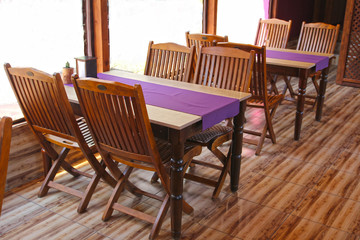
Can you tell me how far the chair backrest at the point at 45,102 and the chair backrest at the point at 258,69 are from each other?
1.72m

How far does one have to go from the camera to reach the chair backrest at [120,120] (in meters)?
2.33

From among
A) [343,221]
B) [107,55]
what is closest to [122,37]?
[107,55]

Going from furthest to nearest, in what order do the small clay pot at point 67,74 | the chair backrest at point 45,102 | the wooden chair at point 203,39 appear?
the wooden chair at point 203,39 < the small clay pot at point 67,74 < the chair backrest at point 45,102

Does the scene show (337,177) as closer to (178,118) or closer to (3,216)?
(178,118)

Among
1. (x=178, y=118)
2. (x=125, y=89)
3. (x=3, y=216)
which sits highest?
(x=125, y=89)

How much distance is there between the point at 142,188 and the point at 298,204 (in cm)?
122

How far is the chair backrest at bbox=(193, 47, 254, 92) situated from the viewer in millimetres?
3309

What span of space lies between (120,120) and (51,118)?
0.67 metres

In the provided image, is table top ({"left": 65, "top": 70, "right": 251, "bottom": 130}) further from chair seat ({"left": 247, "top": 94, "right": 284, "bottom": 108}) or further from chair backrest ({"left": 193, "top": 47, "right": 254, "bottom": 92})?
chair seat ({"left": 247, "top": 94, "right": 284, "bottom": 108})

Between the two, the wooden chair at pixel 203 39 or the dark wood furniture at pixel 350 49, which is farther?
the dark wood furniture at pixel 350 49

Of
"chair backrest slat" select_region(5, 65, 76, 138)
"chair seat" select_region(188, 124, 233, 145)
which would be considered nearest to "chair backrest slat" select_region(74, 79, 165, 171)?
"chair backrest slat" select_region(5, 65, 76, 138)

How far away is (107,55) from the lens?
162 inches

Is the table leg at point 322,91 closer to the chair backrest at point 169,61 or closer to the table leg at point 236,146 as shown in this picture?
the chair backrest at point 169,61

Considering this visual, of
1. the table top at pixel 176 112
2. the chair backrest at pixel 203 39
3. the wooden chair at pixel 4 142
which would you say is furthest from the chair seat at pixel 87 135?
the chair backrest at pixel 203 39
